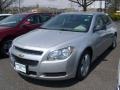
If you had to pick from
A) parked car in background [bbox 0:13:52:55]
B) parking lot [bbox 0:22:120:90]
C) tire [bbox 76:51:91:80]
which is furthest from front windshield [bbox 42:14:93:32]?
parked car in background [bbox 0:13:52:55]

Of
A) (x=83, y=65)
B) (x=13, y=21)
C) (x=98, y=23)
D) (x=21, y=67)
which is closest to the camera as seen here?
(x=21, y=67)

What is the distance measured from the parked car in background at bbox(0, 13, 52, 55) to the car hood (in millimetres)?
1735

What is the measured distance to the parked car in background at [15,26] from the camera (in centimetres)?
697

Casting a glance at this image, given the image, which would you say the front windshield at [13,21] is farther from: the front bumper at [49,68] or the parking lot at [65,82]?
the front bumper at [49,68]

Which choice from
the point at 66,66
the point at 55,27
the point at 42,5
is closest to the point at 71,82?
the point at 66,66

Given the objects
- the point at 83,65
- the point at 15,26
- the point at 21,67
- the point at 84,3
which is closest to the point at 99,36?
the point at 83,65

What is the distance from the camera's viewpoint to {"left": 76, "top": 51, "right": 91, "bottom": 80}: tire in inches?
192

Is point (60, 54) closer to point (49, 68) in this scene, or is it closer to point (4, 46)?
point (49, 68)

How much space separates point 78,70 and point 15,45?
144 centimetres

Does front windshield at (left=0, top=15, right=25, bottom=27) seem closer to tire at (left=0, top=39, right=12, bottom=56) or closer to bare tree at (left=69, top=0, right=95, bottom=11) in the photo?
tire at (left=0, top=39, right=12, bottom=56)

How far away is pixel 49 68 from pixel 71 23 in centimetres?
189

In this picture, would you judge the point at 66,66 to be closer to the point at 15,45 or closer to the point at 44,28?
the point at 15,45

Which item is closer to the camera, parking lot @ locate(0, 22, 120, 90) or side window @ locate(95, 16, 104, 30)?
parking lot @ locate(0, 22, 120, 90)

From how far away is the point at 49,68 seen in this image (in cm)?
442
